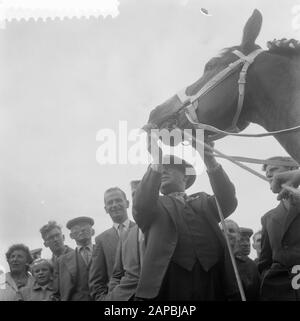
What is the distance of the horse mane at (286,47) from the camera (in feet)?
11.8

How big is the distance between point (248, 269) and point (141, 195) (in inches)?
52.2

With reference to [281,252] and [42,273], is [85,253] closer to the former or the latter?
[42,273]

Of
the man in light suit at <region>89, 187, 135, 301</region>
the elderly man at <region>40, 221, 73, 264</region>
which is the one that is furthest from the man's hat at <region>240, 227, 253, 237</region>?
the elderly man at <region>40, 221, 73, 264</region>

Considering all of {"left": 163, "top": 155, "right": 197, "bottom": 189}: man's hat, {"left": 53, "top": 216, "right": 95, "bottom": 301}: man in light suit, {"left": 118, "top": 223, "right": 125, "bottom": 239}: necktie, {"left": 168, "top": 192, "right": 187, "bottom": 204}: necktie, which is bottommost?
{"left": 53, "top": 216, "right": 95, "bottom": 301}: man in light suit

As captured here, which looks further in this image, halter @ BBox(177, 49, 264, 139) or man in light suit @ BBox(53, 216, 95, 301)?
man in light suit @ BBox(53, 216, 95, 301)

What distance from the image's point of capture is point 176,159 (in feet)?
15.2

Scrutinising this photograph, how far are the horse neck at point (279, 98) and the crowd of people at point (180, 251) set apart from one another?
24 centimetres

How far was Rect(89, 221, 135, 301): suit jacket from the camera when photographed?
4.98 metres

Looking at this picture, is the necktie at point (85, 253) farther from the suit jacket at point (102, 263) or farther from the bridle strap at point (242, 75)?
the bridle strap at point (242, 75)

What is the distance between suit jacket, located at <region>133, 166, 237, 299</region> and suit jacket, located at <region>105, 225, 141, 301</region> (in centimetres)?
48

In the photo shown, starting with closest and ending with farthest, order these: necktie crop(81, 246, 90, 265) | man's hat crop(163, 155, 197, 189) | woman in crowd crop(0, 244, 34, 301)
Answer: man's hat crop(163, 155, 197, 189) < necktie crop(81, 246, 90, 265) < woman in crowd crop(0, 244, 34, 301)

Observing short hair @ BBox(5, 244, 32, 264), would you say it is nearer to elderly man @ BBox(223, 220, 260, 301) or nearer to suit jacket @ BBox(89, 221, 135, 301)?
suit jacket @ BBox(89, 221, 135, 301)

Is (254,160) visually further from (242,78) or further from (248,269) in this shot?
(248,269)
